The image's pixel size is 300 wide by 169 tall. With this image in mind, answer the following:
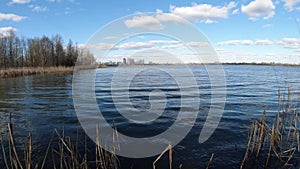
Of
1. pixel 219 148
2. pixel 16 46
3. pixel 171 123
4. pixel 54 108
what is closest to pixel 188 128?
pixel 171 123

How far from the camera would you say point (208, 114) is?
12.2 meters

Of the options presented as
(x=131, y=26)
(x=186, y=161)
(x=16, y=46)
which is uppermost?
(x=16, y=46)

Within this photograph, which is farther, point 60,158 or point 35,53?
point 35,53

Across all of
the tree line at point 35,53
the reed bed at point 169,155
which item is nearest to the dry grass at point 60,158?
the reed bed at point 169,155

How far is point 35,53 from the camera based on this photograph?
256ft

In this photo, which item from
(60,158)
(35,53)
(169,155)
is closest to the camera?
(60,158)

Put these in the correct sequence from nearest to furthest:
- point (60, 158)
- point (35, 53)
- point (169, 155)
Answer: point (60, 158) → point (169, 155) → point (35, 53)

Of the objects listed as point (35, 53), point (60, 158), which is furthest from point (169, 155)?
point (35, 53)

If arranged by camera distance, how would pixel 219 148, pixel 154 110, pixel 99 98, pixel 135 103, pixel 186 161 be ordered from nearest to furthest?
pixel 186 161, pixel 219 148, pixel 154 110, pixel 135 103, pixel 99 98

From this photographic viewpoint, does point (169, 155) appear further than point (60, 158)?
Yes

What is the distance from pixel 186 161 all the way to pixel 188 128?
325 centimetres

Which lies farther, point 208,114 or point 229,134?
point 208,114

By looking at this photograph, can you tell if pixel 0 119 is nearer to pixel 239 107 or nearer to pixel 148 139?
pixel 148 139

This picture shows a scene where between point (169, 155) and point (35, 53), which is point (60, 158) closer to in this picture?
point (169, 155)
